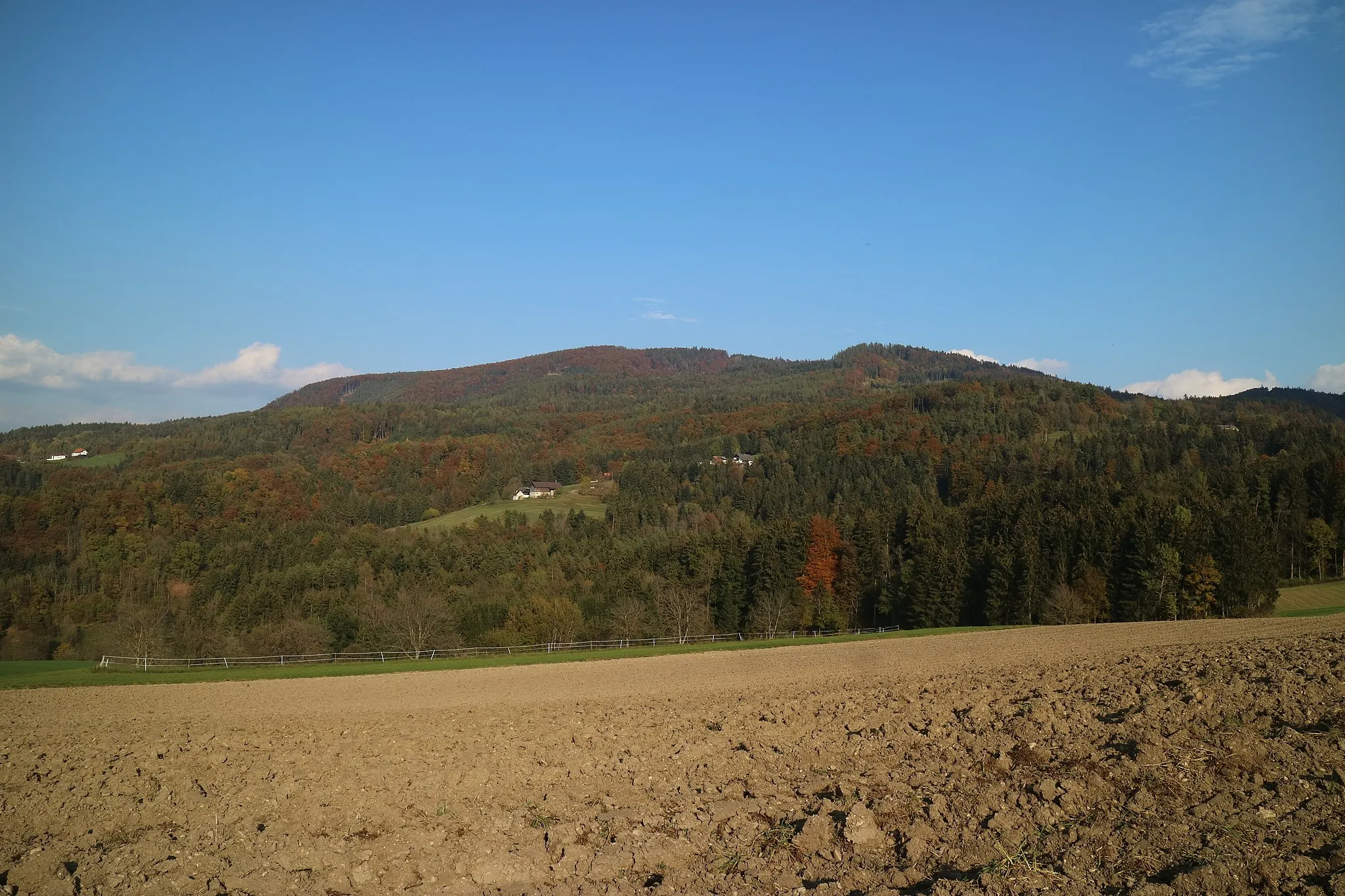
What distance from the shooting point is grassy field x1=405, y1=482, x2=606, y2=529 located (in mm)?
93625

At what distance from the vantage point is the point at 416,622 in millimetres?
51219

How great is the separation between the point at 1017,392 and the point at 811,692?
12346 cm

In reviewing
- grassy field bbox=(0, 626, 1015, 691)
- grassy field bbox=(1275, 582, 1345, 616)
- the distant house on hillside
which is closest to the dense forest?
grassy field bbox=(1275, 582, 1345, 616)

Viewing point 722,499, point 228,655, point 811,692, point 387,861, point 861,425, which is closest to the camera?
point 387,861

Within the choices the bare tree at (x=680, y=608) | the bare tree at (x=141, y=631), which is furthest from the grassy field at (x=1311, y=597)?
the bare tree at (x=141, y=631)

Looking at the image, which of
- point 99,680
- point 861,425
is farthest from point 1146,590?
point 861,425

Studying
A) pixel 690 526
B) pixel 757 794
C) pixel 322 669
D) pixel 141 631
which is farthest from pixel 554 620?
pixel 757 794

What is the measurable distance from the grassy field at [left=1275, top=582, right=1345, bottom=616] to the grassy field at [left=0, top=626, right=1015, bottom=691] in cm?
2141

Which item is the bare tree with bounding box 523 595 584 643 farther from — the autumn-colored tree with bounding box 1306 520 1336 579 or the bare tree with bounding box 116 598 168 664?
the autumn-colored tree with bounding box 1306 520 1336 579

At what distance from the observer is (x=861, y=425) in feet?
384

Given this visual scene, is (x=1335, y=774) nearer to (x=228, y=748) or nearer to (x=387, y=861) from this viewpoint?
(x=387, y=861)

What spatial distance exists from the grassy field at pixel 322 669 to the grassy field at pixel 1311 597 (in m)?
21.4

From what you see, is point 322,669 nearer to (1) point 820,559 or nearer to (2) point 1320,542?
(1) point 820,559

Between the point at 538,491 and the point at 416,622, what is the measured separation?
6097 cm
